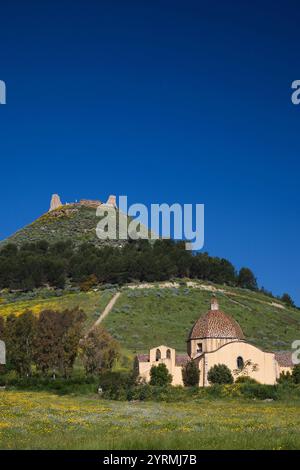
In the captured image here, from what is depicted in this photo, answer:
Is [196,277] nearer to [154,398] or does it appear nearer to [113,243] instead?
[113,243]

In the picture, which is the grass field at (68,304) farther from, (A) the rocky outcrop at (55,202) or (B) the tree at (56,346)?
(A) the rocky outcrop at (55,202)

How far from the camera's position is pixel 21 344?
61.6 metres

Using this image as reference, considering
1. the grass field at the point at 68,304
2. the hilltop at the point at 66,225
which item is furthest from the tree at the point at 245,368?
the hilltop at the point at 66,225

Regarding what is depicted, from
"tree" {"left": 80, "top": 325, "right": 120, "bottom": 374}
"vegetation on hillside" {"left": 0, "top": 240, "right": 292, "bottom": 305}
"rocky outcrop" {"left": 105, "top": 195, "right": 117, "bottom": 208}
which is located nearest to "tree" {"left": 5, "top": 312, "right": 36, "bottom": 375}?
"tree" {"left": 80, "top": 325, "right": 120, "bottom": 374}

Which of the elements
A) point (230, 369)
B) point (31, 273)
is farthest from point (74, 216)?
point (230, 369)

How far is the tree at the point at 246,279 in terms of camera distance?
433ft

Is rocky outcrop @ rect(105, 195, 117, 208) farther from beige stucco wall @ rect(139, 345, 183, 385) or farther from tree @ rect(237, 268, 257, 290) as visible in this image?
beige stucco wall @ rect(139, 345, 183, 385)

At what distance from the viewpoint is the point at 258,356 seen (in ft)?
198

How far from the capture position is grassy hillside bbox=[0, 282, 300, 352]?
278ft

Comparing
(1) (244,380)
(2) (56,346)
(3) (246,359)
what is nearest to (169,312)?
(3) (246,359)

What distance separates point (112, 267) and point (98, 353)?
5726 cm

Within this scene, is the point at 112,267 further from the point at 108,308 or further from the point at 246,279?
the point at 246,279

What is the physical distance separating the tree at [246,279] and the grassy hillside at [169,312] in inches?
466

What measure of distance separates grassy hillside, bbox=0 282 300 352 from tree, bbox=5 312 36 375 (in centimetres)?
1807
